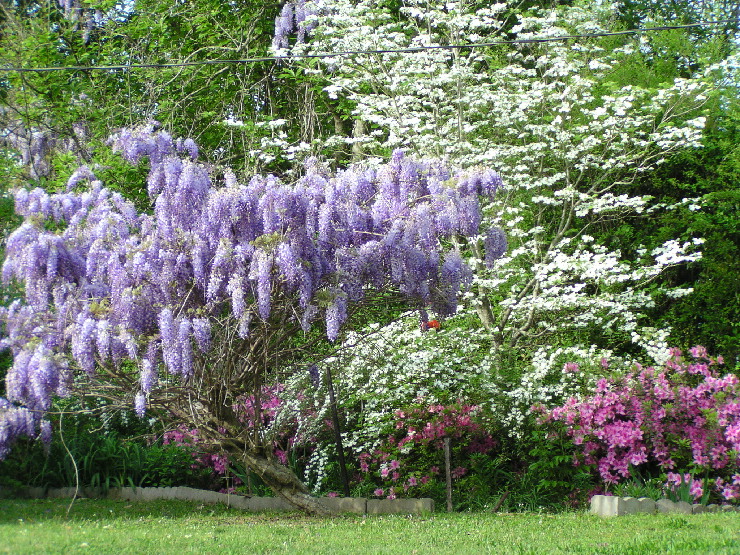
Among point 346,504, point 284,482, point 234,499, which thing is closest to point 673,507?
point 346,504

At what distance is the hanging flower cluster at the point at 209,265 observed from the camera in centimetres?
527

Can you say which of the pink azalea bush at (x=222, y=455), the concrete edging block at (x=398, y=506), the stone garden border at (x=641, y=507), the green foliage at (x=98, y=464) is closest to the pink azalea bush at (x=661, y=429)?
the stone garden border at (x=641, y=507)

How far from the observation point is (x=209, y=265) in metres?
5.45

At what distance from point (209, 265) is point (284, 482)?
5.85ft

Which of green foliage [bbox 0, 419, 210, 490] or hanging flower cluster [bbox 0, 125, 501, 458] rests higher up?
hanging flower cluster [bbox 0, 125, 501, 458]

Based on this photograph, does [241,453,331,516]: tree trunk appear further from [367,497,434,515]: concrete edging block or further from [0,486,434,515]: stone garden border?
[367,497,434,515]: concrete edging block

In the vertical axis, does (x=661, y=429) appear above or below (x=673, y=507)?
above

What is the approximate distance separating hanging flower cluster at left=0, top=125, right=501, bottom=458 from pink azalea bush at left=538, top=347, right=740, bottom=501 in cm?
180

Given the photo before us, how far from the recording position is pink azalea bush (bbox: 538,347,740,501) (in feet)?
21.1

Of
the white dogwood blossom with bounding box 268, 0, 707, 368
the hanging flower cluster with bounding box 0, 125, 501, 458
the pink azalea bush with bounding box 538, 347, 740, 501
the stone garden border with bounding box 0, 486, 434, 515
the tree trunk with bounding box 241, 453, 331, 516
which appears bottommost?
the stone garden border with bounding box 0, 486, 434, 515

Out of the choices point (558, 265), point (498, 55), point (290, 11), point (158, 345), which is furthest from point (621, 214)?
point (158, 345)

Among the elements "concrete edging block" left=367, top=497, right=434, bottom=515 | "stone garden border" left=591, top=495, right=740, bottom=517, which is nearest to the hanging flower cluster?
"concrete edging block" left=367, top=497, right=434, bottom=515

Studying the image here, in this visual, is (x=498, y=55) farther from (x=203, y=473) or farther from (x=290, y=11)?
(x=203, y=473)

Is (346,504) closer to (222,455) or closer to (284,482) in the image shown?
(284,482)
